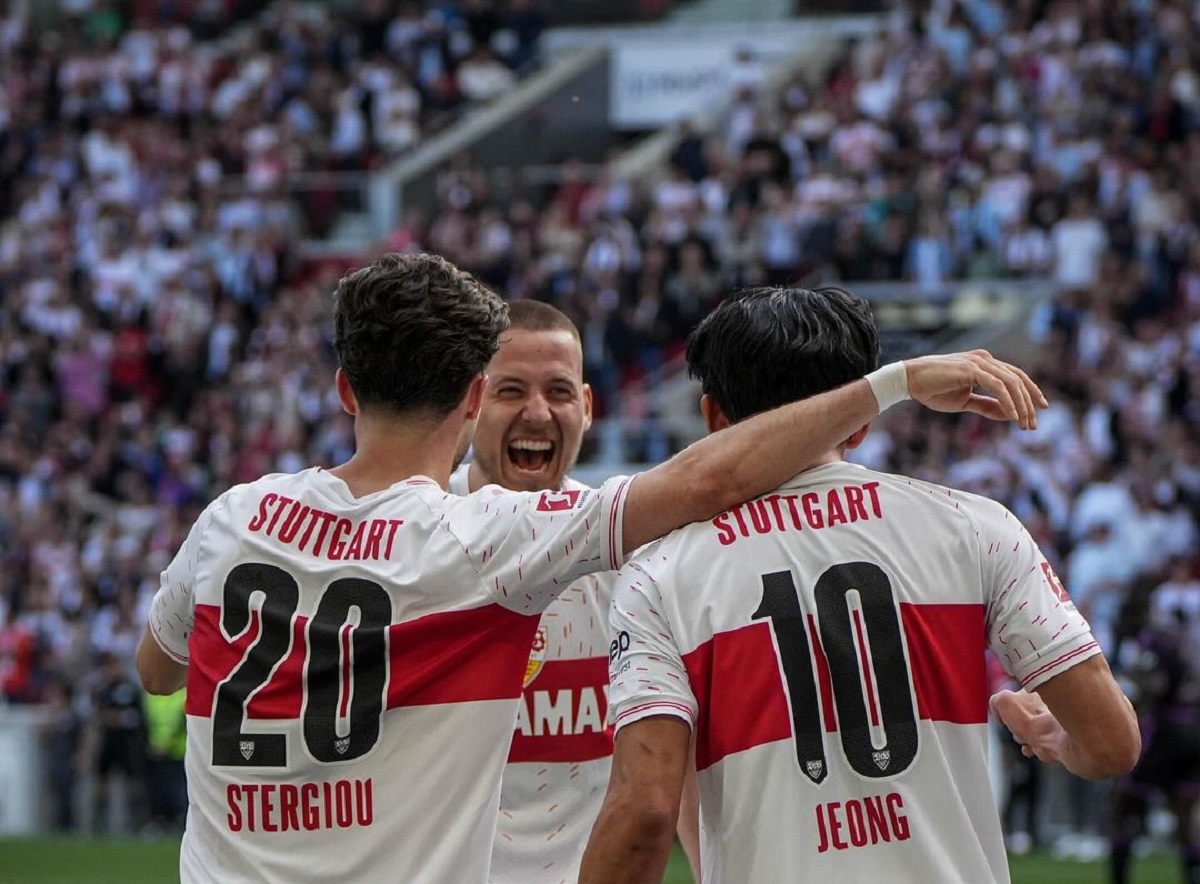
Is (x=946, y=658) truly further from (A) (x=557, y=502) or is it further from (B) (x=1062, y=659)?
(A) (x=557, y=502)

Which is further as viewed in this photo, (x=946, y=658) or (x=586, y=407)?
(x=586, y=407)

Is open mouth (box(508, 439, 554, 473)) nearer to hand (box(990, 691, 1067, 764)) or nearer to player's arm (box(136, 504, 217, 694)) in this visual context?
player's arm (box(136, 504, 217, 694))

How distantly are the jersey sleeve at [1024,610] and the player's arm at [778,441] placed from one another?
0.22 m

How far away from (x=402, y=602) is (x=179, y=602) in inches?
23.1

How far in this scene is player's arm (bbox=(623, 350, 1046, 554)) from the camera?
3791 mm

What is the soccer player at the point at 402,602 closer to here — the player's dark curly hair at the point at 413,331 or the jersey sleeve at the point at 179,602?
the player's dark curly hair at the point at 413,331

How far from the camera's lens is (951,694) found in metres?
3.73

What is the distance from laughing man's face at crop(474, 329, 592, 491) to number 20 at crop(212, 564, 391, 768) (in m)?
1.55

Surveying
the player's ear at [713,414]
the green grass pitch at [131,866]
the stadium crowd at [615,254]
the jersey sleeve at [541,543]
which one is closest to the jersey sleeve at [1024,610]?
the player's ear at [713,414]

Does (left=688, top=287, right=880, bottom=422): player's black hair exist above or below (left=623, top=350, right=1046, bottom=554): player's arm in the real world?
above

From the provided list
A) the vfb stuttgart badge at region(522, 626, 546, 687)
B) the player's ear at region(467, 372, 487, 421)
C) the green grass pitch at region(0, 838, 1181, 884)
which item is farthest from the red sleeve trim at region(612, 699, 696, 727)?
the green grass pitch at region(0, 838, 1181, 884)

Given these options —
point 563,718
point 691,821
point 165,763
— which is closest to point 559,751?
point 563,718

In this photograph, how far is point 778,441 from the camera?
3.79 meters

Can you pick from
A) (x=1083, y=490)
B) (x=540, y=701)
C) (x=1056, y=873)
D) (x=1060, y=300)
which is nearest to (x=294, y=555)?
(x=540, y=701)
